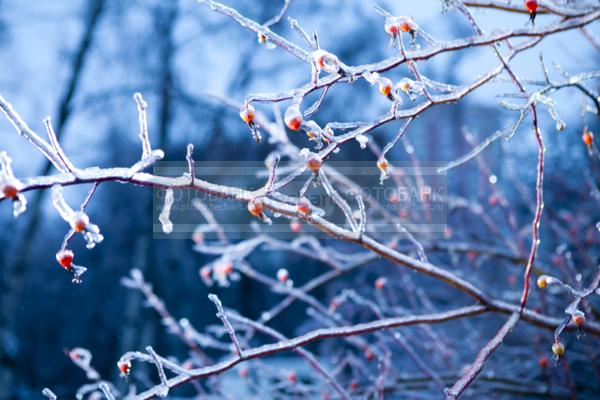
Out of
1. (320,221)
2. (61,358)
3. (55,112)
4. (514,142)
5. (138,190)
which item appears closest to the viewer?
(320,221)

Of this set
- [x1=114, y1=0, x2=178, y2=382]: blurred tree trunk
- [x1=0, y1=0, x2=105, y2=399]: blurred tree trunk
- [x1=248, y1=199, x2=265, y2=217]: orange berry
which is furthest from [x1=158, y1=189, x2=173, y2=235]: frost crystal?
[x1=114, y1=0, x2=178, y2=382]: blurred tree trunk

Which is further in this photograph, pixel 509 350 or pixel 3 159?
pixel 509 350

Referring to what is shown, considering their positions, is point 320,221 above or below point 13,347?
above

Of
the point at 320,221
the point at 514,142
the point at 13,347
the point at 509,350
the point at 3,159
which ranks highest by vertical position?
the point at 514,142

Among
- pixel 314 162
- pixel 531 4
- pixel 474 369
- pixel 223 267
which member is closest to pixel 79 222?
pixel 314 162

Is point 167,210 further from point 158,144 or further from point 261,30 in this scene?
point 158,144

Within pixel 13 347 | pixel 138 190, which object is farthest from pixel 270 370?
pixel 138 190

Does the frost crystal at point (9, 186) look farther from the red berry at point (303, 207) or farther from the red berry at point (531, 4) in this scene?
the red berry at point (531, 4)

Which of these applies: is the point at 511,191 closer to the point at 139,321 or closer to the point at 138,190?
the point at 139,321
